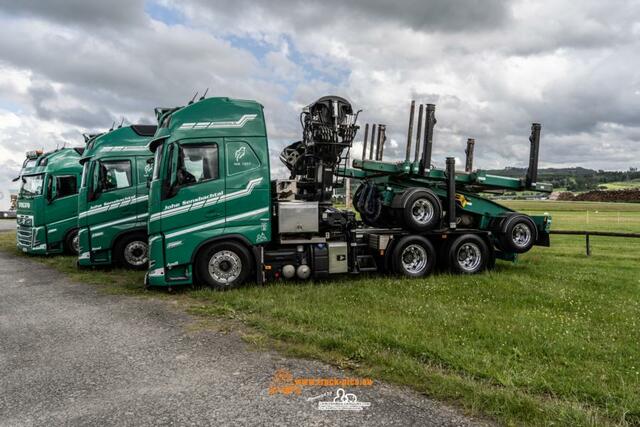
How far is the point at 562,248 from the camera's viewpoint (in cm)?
1770

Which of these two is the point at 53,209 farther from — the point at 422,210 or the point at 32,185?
the point at 422,210

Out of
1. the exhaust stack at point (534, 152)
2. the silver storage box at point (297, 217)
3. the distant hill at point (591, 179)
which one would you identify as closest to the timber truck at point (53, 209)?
the silver storage box at point (297, 217)

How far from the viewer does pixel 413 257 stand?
10672 mm

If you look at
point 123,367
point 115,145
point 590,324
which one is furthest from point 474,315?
point 115,145

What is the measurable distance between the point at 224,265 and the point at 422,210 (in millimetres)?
4448

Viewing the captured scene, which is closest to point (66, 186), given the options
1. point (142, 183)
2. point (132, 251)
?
point (142, 183)

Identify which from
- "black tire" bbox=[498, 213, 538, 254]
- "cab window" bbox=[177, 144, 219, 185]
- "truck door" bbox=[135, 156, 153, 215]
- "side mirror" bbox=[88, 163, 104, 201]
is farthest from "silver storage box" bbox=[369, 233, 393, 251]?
"side mirror" bbox=[88, 163, 104, 201]

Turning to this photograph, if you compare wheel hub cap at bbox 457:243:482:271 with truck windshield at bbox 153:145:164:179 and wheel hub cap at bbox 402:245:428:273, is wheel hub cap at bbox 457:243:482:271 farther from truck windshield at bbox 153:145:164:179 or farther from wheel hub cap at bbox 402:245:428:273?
truck windshield at bbox 153:145:164:179

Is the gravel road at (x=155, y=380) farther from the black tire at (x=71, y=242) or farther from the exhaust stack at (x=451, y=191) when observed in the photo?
the black tire at (x=71, y=242)

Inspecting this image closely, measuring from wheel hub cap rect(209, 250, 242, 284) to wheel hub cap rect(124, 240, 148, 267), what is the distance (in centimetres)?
445

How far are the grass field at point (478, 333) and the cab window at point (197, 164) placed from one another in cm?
213

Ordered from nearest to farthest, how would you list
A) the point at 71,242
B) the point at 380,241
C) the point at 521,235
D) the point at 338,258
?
the point at 338,258
the point at 380,241
the point at 521,235
the point at 71,242

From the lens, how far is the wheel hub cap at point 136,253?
41.5 ft

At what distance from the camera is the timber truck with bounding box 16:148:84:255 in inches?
609
